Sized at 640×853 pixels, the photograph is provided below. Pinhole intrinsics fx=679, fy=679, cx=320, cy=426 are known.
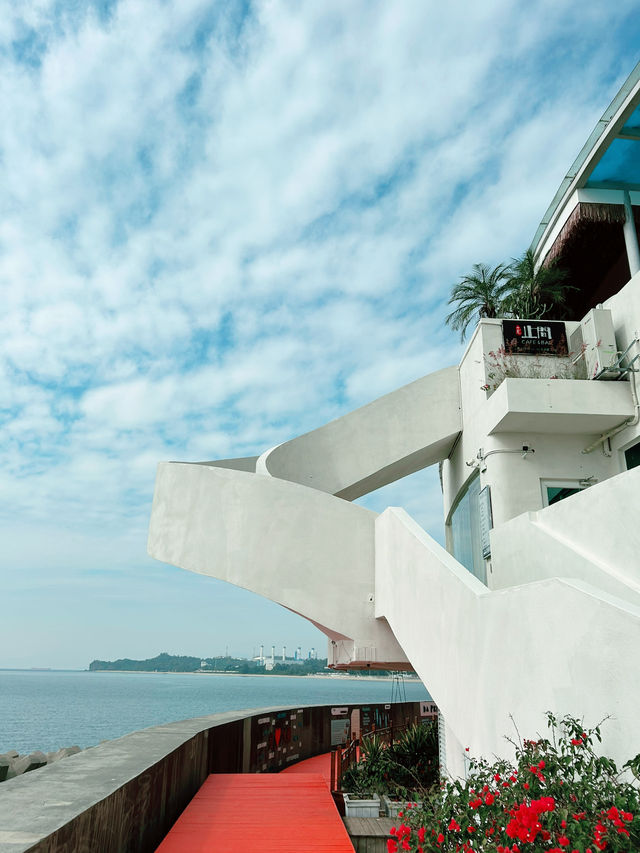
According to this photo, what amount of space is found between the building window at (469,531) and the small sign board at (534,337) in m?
2.41

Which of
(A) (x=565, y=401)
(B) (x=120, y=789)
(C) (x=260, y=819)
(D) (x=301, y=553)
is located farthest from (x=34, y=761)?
(A) (x=565, y=401)

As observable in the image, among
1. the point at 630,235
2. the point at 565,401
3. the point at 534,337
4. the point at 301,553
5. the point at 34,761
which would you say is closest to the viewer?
the point at 301,553

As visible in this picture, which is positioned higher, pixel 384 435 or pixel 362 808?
pixel 384 435

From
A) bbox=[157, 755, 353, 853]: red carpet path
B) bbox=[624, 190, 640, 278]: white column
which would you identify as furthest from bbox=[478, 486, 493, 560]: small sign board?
bbox=[624, 190, 640, 278]: white column

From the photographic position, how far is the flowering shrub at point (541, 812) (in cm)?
241

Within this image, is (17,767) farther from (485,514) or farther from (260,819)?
(485,514)

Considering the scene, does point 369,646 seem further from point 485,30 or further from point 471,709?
point 485,30

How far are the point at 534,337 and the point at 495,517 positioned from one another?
324 centimetres

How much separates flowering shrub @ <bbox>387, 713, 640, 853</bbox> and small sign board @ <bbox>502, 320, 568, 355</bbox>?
888 cm

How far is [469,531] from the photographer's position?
13.4 meters

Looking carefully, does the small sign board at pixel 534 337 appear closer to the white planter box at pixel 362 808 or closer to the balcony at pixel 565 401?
the balcony at pixel 565 401

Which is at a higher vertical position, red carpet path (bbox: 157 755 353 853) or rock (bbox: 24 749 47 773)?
red carpet path (bbox: 157 755 353 853)

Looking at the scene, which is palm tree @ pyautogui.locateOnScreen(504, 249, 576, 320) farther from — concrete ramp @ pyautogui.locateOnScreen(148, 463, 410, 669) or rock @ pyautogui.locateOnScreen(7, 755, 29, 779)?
rock @ pyautogui.locateOnScreen(7, 755, 29, 779)

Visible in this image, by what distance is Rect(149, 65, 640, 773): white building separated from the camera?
13.5 feet
